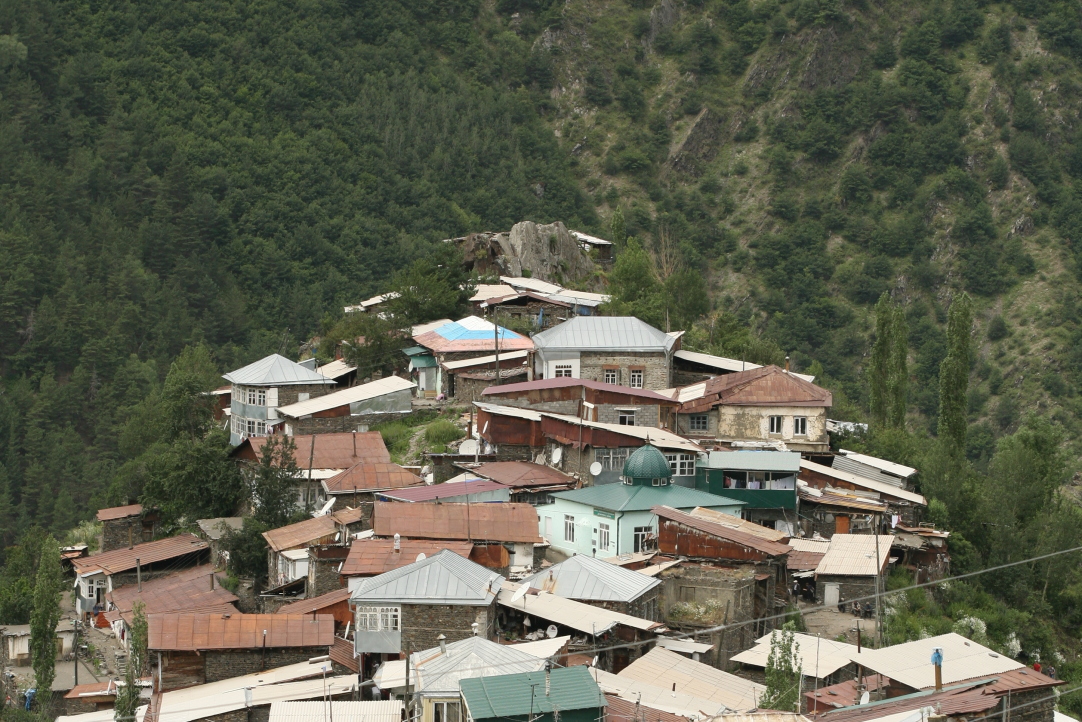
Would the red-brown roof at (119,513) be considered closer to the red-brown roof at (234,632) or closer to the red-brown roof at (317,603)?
the red-brown roof at (317,603)

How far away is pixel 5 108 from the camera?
115750mm

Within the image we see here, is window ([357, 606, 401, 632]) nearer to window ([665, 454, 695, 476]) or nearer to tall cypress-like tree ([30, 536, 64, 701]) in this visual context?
tall cypress-like tree ([30, 536, 64, 701])

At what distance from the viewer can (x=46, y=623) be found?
119ft

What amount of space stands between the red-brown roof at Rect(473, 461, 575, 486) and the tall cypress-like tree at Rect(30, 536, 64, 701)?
38.3ft

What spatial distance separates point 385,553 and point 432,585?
3.75 m

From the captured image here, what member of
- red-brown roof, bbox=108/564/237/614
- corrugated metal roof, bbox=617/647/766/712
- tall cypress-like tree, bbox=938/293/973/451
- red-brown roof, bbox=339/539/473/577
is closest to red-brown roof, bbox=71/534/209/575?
red-brown roof, bbox=108/564/237/614

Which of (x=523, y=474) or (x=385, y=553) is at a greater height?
(x=523, y=474)

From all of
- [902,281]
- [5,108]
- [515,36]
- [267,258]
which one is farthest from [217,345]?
[515,36]

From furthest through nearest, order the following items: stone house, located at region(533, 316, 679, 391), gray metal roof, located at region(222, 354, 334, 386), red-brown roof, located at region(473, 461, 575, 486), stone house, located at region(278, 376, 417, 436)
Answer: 1. gray metal roof, located at region(222, 354, 334, 386)
2. stone house, located at region(533, 316, 679, 391)
3. stone house, located at region(278, 376, 417, 436)
4. red-brown roof, located at region(473, 461, 575, 486)

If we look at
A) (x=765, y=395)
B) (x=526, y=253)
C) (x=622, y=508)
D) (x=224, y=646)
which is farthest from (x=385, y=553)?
(x=526, y=253)

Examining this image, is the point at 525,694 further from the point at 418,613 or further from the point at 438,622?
the point at 418,613

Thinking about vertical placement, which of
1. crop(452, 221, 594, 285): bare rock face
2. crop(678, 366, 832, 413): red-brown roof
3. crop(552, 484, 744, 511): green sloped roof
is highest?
crop(452, 221, 594, 285): bare rock face

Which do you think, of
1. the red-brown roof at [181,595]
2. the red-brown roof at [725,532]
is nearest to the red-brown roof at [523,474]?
the red-brown roof at [725,532]

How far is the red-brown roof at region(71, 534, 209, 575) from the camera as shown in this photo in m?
42.5
